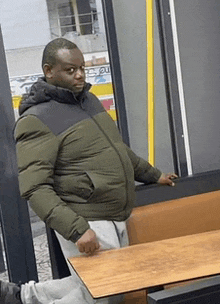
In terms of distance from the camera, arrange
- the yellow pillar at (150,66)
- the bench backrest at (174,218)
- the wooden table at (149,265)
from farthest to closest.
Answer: the yellow pillar at (150,66)
the bench backrest at (174,218)
the wooden table at (149,265)

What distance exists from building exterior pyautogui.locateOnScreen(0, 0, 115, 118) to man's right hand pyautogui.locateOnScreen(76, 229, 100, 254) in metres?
1.29

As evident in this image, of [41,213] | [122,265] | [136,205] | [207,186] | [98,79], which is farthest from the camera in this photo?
[98,79]

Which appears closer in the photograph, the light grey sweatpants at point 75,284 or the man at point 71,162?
the man at point 71,162

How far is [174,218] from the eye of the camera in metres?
2.67

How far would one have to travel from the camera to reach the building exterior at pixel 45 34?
320cm

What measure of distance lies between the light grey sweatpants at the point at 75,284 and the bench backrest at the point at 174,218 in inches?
4.5

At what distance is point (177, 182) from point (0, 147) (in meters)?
1.05

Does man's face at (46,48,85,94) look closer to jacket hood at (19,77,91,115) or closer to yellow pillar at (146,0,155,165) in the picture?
jacket hood at (19,77,91,115)

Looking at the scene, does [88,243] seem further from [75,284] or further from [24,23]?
[24,23]

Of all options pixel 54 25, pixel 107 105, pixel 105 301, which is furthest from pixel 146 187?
pixel 54 25

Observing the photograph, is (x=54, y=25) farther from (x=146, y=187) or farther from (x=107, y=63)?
(x=146, y=187)

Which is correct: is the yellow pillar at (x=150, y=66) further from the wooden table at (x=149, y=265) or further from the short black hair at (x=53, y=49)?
the wooden table at (x=149, y=265)

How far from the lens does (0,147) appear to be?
316cm

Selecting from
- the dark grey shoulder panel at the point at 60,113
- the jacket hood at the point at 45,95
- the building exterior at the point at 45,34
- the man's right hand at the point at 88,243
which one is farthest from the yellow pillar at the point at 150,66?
the man's right hand at the point at 88,243
